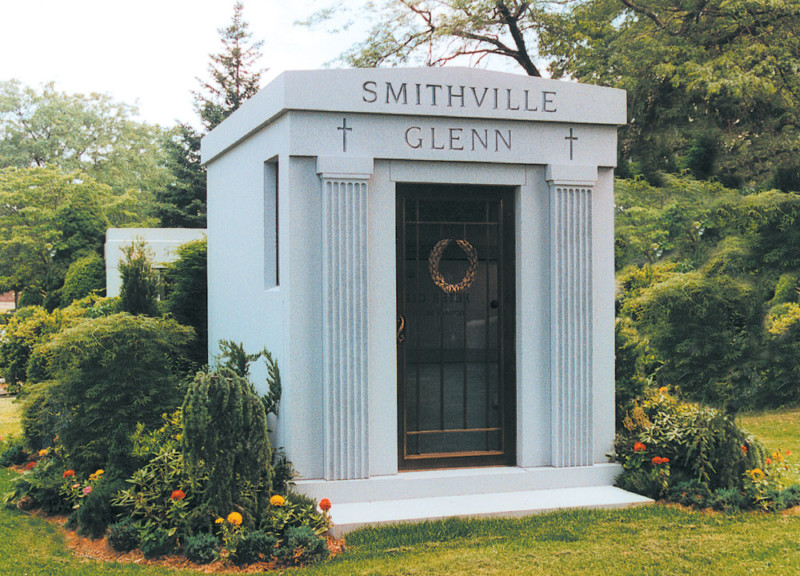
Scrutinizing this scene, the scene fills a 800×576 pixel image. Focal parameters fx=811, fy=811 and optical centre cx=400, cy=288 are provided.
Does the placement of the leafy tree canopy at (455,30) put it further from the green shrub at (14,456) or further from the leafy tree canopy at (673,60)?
the green shrub at (14,456)

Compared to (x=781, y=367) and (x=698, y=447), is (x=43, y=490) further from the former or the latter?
(x=781, y=367)

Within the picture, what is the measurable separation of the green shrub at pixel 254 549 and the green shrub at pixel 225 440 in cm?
19

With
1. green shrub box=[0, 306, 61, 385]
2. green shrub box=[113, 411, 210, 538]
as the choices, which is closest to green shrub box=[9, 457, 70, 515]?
green shrub box=[113, 411, 210, 538]

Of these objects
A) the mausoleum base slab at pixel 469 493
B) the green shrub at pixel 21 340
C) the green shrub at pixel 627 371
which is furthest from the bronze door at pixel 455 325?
the green shrub at pixel 21 340

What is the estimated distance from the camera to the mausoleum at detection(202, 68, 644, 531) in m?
6.78

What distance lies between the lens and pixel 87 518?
6266 millimetres

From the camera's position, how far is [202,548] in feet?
18.4

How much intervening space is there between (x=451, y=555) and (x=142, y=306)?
17.1ft

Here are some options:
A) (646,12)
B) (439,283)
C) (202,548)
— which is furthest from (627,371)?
(646,12)

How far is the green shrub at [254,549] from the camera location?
5.54 m

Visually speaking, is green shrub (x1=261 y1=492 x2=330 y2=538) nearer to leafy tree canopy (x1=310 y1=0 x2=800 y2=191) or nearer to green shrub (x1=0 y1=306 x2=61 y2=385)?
green shrub (x1=0 y1=306 x2=61 y2=385)

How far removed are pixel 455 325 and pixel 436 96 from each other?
203 cm

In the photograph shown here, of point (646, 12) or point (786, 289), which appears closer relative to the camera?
point (786, 289)

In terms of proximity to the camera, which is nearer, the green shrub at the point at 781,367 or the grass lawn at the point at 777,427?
the grass lawn at the point at 777,427
